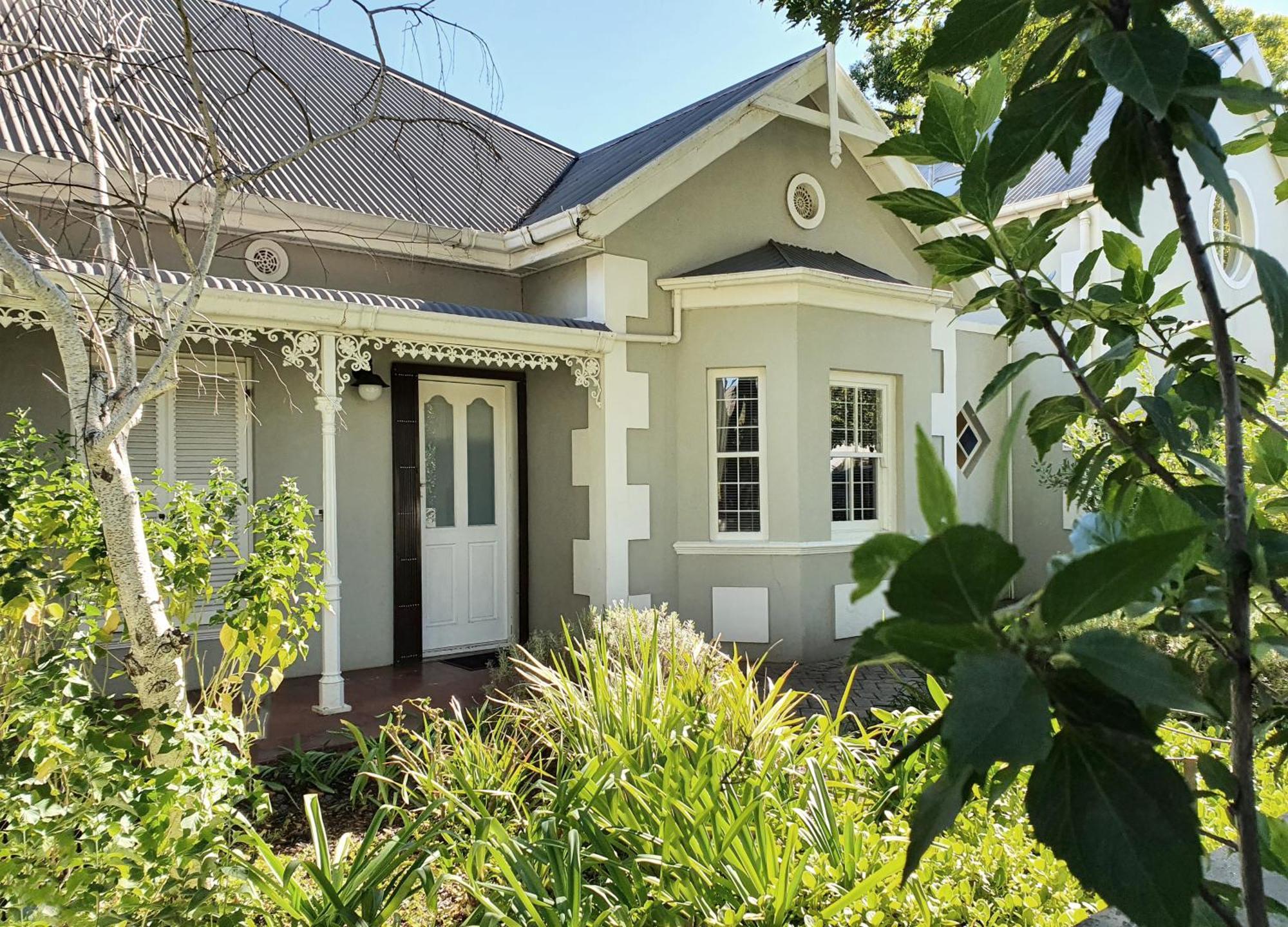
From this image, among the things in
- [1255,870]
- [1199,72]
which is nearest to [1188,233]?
Answer: [1199,72]

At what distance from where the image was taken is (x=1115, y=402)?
1104 millimetres

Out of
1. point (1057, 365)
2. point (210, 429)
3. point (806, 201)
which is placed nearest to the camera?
point (210, 429)

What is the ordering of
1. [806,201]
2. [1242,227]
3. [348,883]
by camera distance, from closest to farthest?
[348,883] < [806,201] < [1242,227]

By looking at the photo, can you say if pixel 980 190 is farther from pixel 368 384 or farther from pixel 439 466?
pixel 439 466

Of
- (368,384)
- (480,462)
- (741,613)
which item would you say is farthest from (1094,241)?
(368,384)

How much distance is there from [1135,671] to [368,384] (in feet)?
24.2

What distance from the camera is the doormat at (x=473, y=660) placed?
7629mm

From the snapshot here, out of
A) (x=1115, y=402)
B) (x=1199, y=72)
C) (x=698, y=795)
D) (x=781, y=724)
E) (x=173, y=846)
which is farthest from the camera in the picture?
(x=781, y=724)

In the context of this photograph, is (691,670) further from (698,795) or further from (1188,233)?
(1188,233)

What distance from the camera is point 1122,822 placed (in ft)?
1.77

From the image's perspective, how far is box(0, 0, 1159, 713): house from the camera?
6.95 meters

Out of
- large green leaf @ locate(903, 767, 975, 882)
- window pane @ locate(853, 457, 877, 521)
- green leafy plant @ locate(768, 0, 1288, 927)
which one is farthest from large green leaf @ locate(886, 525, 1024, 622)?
window pane @ locate(853, 457, 877, 521)

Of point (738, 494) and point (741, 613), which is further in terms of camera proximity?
point (738, 494)

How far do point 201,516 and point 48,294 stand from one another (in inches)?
40.3
